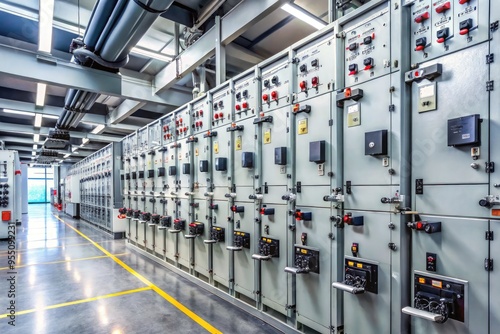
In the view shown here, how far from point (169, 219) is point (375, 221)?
416 cm

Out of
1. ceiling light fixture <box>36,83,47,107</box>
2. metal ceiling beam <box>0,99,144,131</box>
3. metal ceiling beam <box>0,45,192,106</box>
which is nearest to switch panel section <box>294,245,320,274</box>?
metal ceiling beam <box>0,45,192,106</box>

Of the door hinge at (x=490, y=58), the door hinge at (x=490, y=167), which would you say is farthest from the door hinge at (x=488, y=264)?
the door hinge at (x=490, y=58)

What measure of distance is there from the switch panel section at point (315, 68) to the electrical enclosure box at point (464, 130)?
109cm

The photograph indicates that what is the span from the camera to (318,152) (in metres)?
2.72

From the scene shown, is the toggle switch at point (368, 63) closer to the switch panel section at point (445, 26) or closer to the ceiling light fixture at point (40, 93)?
the switch panel section at point (445, 26)

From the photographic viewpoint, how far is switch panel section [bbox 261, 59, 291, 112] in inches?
126

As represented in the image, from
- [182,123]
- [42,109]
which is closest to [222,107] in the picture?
[182,123]

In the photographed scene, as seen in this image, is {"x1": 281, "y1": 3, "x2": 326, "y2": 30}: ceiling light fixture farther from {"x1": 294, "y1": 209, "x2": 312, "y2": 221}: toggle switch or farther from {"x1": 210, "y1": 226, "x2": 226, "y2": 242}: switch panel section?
{"x1": 210, "y1": 226, "x2": 226, "y2": 242}: switch panel section

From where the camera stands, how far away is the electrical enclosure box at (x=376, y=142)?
227cm

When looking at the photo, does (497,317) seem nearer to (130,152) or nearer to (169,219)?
(169,219)

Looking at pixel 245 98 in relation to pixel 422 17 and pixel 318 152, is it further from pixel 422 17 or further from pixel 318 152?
pixel 422 17

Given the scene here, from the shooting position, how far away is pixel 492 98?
180cm

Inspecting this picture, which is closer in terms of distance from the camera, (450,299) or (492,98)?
(492,98)

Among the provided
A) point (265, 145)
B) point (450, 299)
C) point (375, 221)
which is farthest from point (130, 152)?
point (450, 299)
